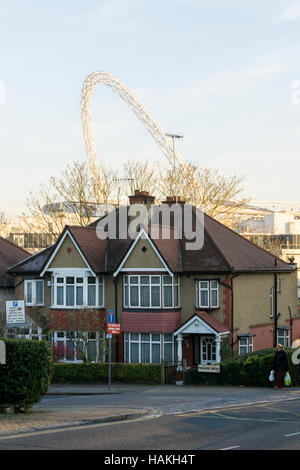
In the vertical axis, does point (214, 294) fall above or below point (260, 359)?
above

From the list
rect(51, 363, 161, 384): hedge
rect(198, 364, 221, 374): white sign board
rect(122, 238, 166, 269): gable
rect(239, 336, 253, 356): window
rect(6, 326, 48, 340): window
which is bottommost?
rect(51, 363, 161, 384): hedge

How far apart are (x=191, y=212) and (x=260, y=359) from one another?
16.0 m

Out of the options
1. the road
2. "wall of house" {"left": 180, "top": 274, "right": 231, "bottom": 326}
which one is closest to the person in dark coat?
the road

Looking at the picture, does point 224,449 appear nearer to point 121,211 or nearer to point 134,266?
point 134,266

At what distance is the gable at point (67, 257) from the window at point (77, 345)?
3.71 metres

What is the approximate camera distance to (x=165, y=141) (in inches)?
4801

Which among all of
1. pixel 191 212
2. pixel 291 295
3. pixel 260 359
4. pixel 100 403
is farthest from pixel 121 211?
pixel 100 403

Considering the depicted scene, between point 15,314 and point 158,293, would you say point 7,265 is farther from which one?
point 15,314

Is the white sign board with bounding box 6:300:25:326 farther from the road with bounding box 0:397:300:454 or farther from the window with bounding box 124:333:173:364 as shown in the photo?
the window with bounding box 124:333:173:364

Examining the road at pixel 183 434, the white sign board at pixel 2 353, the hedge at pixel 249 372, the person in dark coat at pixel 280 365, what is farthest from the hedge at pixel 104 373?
the white sign board at pixel 2 353

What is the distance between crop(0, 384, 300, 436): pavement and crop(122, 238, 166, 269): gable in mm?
6954

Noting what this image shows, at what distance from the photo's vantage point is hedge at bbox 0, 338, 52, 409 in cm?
2105
